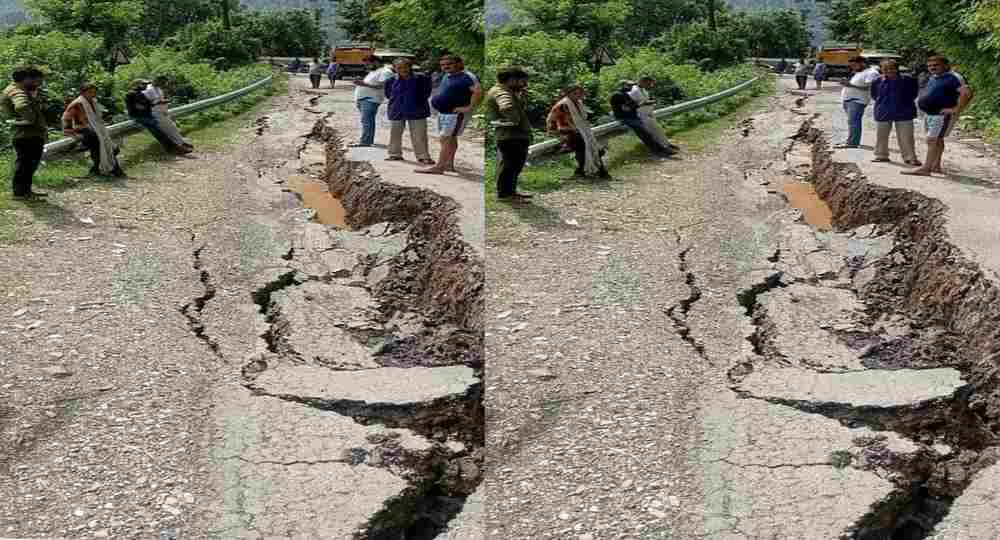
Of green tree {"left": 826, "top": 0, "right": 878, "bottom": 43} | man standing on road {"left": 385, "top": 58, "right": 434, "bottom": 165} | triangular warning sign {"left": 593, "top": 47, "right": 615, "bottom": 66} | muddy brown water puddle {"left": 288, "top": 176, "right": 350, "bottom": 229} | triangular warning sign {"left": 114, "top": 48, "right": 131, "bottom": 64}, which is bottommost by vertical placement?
muddy brown water puddle {"left": 288, "top": 176, "right": 350, "bottom": 229}

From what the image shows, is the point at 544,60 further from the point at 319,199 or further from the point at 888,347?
the point at 888,347

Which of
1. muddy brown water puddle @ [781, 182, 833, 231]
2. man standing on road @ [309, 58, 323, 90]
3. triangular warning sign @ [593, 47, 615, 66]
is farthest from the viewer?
muddy brown water puddle @ [781, 182, 833, 231]

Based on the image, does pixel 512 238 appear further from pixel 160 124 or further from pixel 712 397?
pixel 160 124

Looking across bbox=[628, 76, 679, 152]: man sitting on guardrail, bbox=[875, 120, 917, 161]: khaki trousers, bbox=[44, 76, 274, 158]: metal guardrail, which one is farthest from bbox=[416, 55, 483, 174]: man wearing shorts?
bbox=[875, 120, 917, 161]: khaki trousers

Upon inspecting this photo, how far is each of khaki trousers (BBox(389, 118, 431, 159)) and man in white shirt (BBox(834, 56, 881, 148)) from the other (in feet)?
5.02

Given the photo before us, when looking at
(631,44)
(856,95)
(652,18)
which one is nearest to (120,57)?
(631,44)

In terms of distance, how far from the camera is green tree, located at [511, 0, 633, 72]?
3.37 meters

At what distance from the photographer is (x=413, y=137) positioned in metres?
3.27

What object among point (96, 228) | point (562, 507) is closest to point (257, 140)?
point (96, 228)

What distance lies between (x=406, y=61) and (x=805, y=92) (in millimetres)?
1493

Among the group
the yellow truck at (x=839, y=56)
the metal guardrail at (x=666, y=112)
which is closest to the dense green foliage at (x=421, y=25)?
the metal guardrail at (x=666, y=112)

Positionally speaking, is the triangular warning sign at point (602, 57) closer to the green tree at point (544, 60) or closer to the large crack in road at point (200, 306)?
the green tree at point (544, 60)

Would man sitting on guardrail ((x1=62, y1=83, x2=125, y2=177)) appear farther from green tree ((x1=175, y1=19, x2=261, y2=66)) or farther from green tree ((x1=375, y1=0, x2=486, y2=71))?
green tree ((x1=375, y1=0, x2=486, y2=71))

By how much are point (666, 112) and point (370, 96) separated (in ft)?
3.82
